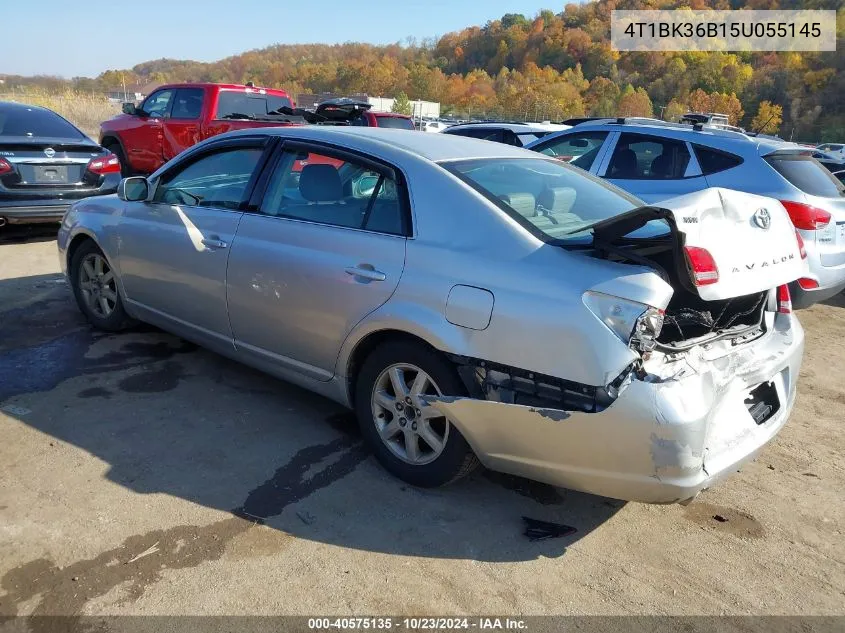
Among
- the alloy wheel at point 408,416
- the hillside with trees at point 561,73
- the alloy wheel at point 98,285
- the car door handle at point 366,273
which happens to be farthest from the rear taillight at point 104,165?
the hillside with trees at point 561,73

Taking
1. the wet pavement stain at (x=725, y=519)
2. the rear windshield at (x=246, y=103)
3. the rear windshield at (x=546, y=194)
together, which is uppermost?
the rear windshield at (x=246, y=103)

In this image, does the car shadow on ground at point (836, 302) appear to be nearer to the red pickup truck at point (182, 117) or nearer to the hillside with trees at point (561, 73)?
the red pickup truck at point (182, 117)

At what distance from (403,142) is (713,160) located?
12.5 ft

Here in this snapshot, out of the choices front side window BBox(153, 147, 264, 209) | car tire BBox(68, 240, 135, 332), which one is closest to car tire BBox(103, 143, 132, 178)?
car tire BBox(68, 240, 135, 332)

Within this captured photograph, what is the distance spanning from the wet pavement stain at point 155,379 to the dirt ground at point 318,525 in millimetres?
24

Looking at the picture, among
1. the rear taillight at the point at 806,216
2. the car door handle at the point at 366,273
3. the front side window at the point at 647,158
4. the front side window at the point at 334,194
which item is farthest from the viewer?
the front side window at the point at 647,158

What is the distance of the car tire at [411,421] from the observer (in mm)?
2959

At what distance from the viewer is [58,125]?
27.5 feet

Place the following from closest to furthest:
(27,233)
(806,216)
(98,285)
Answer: (98,285), (806,216), (27,233)

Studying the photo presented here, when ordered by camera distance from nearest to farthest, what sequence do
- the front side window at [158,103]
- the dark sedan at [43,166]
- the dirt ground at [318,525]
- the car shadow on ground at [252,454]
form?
the dirt ground at [318,525], the car shadow on ground at [252,454], the dark sedan at [43,166], the front side window at [158,103]

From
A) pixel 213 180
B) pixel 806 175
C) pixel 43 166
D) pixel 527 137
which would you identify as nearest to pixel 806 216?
pixel 806 175

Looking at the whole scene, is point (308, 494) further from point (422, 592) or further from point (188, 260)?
point (188, 260)

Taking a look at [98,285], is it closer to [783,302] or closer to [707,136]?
[783,302]

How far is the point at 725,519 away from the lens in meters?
3.09
